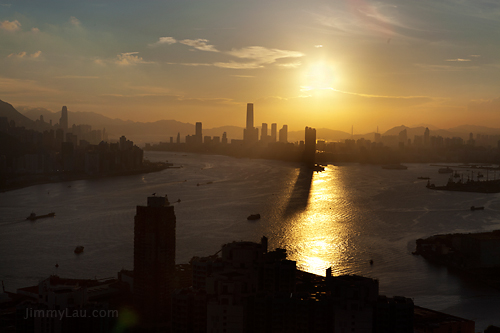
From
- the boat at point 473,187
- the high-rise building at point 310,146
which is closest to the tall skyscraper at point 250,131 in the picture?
the high-rise building at point 310,146

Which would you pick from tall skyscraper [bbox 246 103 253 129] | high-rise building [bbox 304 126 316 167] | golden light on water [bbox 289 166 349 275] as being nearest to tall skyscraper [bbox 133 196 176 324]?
golden light on water [bbox 289 166 349 275]

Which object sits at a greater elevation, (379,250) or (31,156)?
(31,156)

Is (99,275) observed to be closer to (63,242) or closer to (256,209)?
(63,242)

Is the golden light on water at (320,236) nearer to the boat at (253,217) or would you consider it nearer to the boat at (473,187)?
the boat at (253,217)

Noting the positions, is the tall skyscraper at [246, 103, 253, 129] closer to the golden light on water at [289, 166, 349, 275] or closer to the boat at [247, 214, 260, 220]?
the golden light on water at [289, 166, 349, 275]

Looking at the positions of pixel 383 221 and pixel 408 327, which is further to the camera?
pixel 383 221

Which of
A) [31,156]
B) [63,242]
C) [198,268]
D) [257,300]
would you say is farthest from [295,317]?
[31,156]
